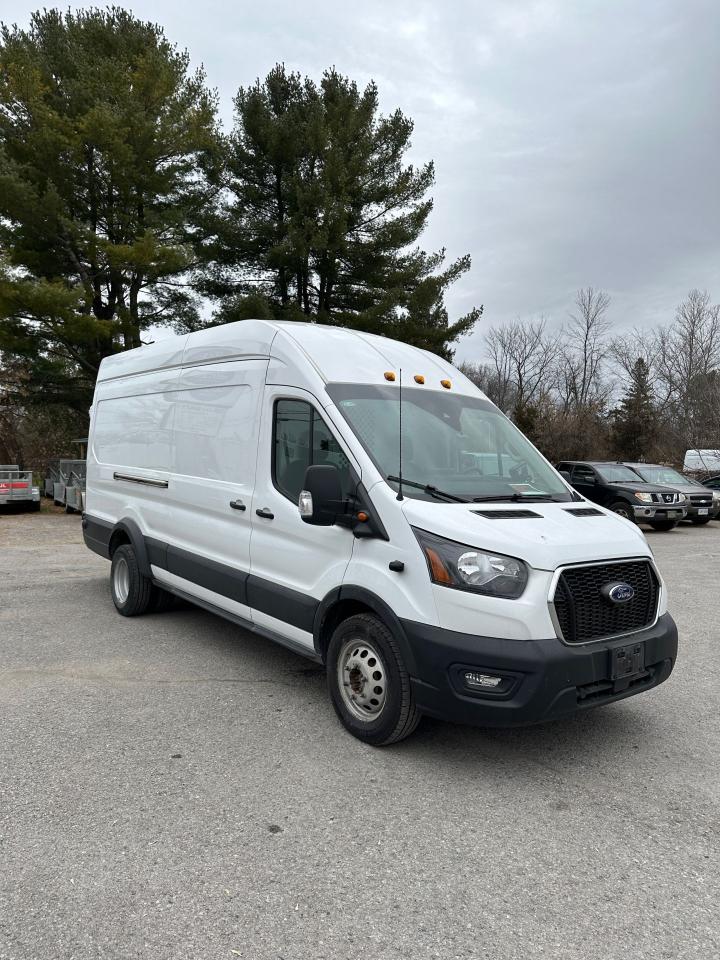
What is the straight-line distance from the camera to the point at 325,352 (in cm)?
450

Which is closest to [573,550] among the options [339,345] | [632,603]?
[632,603]

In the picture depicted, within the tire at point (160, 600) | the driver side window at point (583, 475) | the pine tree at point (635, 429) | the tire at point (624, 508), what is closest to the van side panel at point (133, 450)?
the tire at point (160, 600)

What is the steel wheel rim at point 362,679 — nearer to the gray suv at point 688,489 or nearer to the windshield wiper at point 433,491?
the windshield wiper at point 433,491

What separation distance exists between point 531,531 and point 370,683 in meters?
1.22

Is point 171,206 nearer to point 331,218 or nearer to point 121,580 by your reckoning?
point 331,218

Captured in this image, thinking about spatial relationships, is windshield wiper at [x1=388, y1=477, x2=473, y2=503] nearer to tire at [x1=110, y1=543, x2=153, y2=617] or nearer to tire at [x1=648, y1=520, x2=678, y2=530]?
tire at [x1=110, y1=543, x2=153, y2=617]

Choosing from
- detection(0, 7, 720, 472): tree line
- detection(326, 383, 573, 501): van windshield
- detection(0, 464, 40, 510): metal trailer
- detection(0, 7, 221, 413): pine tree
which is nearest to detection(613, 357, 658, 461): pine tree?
detection(0, 7, 720, 472): tree line

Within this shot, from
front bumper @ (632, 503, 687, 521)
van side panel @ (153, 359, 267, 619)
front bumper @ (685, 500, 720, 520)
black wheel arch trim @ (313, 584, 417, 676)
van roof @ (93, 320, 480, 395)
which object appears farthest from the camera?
front bumper @ (685, 500, 720, 520)

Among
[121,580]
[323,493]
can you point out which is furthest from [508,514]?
[121,580]

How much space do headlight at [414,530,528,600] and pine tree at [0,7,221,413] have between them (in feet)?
55.2

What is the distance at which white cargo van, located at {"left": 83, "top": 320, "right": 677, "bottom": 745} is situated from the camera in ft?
11.1

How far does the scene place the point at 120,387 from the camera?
732cm

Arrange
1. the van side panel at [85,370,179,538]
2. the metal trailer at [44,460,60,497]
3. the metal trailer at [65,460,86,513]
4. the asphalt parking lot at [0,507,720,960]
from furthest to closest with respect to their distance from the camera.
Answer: the metal trailer at [44,460,60,497], the metal trailer at [65,460,86,513], the van side panel at [85,370,179,538], the asphalt parking lot at [0,507,720,960]

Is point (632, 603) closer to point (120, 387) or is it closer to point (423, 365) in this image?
point (423, 365)
